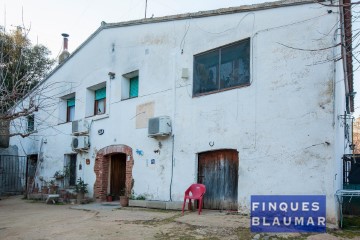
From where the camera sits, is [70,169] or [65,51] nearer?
[70,169]

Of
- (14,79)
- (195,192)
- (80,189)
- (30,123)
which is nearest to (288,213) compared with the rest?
(195,192)

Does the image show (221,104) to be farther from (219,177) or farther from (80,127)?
(80,127)

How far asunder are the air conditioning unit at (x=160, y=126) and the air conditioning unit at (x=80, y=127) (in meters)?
4.44

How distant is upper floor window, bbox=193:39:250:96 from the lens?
9.42 m

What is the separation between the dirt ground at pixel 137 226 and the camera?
685 centimetres

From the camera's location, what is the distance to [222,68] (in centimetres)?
997

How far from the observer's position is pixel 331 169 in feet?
25.0

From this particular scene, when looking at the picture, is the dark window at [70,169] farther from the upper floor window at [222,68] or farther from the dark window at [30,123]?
the upper floor window at [222,68]

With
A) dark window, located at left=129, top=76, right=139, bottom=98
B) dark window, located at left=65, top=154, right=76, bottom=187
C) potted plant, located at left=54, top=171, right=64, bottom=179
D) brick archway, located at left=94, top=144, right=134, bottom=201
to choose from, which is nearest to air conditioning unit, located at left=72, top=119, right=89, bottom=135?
brick archway, located at left=94, top=144, right=134, bottom=201

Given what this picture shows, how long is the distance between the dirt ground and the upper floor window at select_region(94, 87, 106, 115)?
5194 mm

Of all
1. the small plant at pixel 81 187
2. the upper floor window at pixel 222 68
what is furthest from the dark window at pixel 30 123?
the upper floor window at pixel 222 68

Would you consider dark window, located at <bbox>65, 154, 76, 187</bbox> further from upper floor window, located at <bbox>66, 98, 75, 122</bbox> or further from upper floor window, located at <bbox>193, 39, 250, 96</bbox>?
upper floor window, located at <bbox>193, 39, 250, 96</bbox>

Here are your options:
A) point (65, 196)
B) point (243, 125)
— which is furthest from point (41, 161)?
point (243, 125)

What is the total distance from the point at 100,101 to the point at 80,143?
1.88 meters
